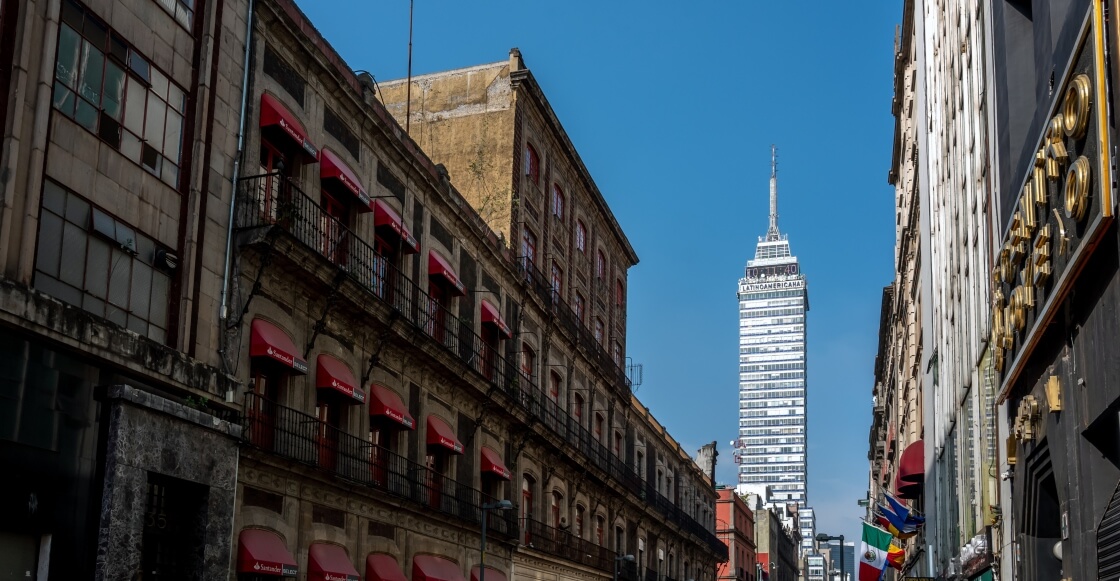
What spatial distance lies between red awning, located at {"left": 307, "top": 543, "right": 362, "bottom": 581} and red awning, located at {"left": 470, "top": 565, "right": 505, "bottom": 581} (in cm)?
810

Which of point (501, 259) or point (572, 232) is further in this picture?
point (572, 232)

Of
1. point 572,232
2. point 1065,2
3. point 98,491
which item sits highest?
point 572,232

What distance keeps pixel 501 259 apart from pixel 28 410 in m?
21.8

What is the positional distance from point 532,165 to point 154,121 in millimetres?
23684

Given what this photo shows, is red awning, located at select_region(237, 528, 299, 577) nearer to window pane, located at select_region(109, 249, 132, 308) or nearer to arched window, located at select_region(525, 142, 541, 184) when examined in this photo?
window pane, located at select_region(109, 249, 132, 308)

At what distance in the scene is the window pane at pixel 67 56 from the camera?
17.5 metres

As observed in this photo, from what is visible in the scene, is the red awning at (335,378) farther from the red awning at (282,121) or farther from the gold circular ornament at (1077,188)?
the gold circular ornament at (1077,188)

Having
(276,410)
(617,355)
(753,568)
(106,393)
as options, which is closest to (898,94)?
(617,355)

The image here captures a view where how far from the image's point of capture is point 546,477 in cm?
4081

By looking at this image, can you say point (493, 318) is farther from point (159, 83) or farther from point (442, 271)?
point (159, 83)

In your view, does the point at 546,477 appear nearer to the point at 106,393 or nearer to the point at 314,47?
the point at 314,47

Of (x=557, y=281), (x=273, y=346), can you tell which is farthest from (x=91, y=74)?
(x=557, y=281)

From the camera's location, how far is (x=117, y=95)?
18.9 m

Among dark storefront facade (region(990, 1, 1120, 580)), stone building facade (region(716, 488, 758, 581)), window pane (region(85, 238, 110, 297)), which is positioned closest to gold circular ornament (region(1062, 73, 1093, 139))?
dark storefront facade (region(990, 1, 1120, 580))
